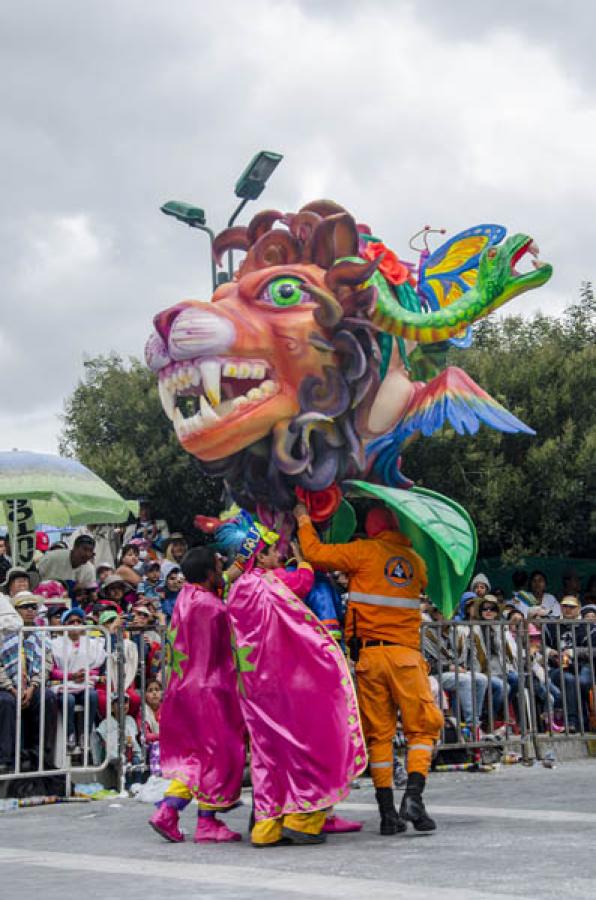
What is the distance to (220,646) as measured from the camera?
6191 mm

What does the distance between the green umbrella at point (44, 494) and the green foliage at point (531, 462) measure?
926 cm

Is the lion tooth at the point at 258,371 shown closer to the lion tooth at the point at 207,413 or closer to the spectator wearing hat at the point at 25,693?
the lion tooth at the point at 207,413

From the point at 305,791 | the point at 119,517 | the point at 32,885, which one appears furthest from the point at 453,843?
the point at 119,517

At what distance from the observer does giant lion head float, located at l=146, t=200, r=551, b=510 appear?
635 cm

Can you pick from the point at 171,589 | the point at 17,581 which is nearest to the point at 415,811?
the point at 17,581

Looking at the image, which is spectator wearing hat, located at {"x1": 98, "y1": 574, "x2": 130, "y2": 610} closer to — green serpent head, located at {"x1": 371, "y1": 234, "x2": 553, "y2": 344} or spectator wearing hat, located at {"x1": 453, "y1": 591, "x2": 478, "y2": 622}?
spectator wearing hat, located at {"x1": 453, "y1": 591, "x2": 478, "y2": 622}

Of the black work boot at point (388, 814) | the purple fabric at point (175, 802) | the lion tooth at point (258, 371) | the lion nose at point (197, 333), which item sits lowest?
the black work boot at point (388, 814)

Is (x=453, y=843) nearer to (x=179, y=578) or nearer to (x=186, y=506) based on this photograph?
(x=179, y=578)

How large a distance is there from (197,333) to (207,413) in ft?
1.33

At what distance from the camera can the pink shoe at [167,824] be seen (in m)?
5.98

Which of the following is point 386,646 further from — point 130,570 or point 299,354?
point 130,570

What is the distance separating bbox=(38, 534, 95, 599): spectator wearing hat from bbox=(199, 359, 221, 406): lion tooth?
5.65 metres

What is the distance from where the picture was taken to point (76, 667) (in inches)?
340

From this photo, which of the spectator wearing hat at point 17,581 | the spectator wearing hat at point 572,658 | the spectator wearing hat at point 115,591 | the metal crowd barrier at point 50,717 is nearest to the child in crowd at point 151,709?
the metal crowd barrier at point 50,717
